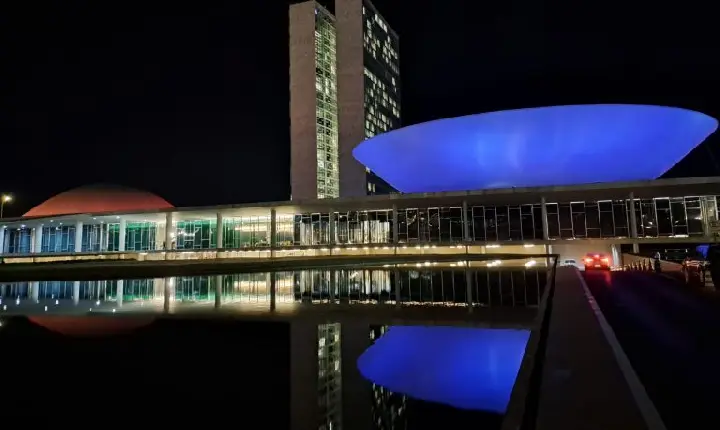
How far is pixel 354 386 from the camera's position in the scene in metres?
3.44

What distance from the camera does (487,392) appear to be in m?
3.26

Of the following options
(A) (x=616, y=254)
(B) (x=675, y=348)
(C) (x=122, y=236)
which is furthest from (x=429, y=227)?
(B) (x=675, y=348)

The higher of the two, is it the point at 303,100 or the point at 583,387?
the point at 303,100

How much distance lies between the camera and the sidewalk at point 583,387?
2410 mm

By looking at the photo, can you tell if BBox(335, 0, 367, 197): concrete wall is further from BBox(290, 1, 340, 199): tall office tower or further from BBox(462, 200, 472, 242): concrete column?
BBox(462, 200, 472, 242): concrete column

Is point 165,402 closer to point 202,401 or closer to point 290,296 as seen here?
point 202,401

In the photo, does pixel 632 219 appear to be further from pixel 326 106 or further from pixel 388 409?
pixel 326 106

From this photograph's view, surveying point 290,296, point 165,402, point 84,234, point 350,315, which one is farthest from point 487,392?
point 84,234

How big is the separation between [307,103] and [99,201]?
3779 cm

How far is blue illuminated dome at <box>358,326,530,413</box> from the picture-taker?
3.22 metres

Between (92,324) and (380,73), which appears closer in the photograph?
(92,324)

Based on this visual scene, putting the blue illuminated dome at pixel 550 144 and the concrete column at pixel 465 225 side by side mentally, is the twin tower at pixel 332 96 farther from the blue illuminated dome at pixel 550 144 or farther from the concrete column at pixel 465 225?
the concrete column at pixel 465 225

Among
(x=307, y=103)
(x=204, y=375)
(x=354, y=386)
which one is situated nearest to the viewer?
(x=354, y=386)

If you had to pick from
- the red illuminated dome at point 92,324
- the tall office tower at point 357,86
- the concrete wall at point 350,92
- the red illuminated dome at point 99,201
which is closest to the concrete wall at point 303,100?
the concrete wall at point 350,92
